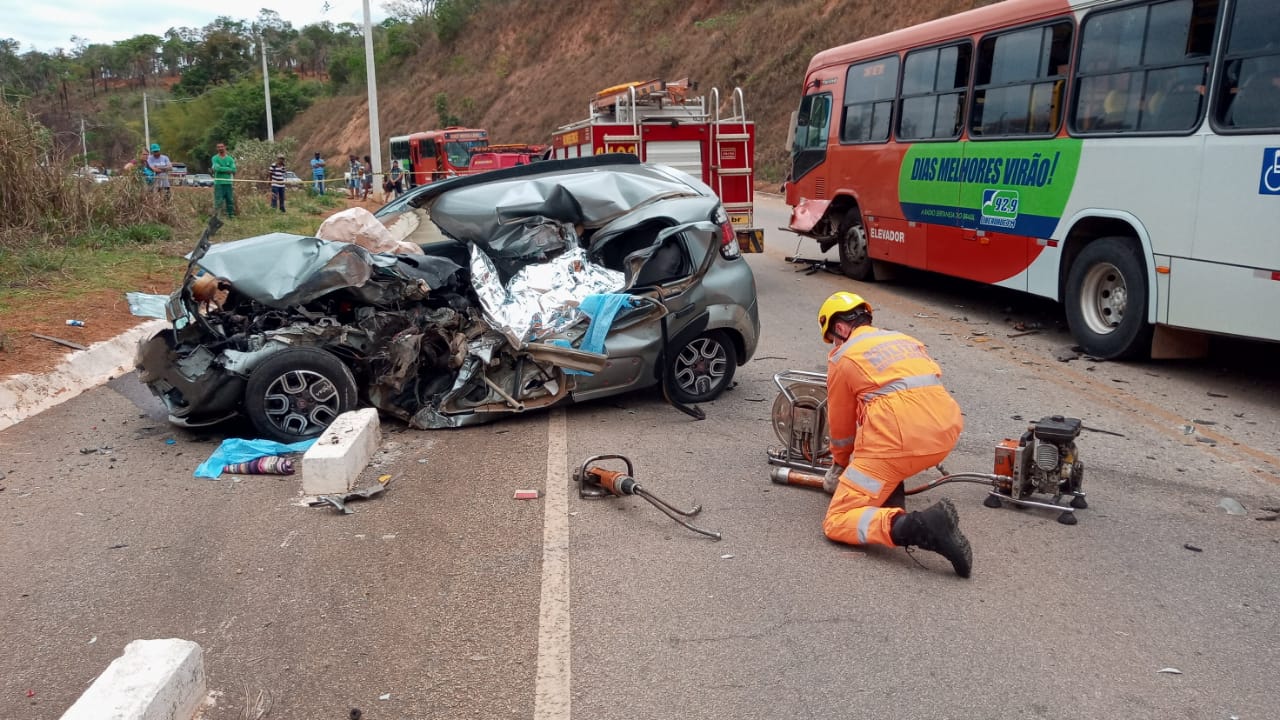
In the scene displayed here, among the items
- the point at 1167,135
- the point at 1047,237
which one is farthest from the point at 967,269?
the point at 1167,135

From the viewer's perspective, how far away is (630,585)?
4.20 meters

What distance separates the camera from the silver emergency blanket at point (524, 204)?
702 centimetres

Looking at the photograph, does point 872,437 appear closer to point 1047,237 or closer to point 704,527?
point 704,527

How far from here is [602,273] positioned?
6996 millimetres

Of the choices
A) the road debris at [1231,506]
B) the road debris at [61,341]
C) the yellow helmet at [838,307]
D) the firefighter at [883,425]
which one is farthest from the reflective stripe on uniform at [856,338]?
the road debris at [61,341]

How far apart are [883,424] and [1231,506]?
2.09 m

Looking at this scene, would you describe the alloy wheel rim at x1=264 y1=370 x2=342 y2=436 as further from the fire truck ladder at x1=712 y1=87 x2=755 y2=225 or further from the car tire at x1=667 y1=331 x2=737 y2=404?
the fire truck ladder at x1=712 y1=87 x2=755 y2=225

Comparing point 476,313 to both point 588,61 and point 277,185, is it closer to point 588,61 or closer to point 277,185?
point 277,185

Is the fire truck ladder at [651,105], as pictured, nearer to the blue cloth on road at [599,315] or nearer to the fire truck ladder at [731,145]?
the fire truck ladder at [731,145]

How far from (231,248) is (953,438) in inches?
189

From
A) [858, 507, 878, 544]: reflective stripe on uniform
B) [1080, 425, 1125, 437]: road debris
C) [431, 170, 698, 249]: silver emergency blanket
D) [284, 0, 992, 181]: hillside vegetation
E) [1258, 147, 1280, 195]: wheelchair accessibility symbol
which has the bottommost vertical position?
[1080, 425, 1125, 437]: road debris

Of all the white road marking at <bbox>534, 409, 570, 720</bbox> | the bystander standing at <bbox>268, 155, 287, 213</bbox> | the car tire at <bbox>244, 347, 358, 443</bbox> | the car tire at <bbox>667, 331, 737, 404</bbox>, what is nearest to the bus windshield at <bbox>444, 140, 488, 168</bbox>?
the bystander standing at <bbox>268, 155, 287, 213</bbox>

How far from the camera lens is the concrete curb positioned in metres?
7.16

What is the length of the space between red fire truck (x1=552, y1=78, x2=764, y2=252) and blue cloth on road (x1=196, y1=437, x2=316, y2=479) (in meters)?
7.67
